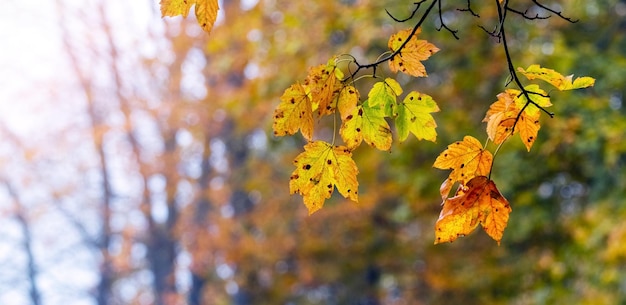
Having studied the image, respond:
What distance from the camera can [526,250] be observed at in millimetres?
8719

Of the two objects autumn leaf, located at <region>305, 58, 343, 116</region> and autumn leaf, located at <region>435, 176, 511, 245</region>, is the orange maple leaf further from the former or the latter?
autumn leaf, located at <region>305, 58, 343, 116</region>

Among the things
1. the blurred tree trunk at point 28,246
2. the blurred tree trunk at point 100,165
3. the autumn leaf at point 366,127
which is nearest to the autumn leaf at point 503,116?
the autumn leaf at point 366,127

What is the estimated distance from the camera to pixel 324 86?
4.95 feet

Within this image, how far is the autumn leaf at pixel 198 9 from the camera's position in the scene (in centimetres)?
141

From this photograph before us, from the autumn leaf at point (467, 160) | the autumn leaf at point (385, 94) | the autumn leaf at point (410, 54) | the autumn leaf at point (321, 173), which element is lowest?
the autumn leaf at point (321, 173)

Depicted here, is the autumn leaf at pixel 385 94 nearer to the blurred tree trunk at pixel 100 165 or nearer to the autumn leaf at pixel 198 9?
the autumn leaf at pixel 198 9

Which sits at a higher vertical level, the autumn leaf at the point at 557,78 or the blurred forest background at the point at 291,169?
the blurred forest background at the point at 291,169

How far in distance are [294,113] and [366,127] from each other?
0.15 m

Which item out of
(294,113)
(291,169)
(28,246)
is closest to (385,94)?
(294,113)

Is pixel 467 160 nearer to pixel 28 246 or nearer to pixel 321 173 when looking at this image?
pixel 321 173

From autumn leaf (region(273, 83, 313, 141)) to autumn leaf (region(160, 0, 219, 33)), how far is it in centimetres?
21

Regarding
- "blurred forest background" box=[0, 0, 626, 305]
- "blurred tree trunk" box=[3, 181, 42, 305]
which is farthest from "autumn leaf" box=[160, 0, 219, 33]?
"blurred tree trunk" box=[3, 181, 42, 305]

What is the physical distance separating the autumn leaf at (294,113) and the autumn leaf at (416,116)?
20cm

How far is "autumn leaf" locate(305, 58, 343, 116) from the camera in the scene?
1.50m
